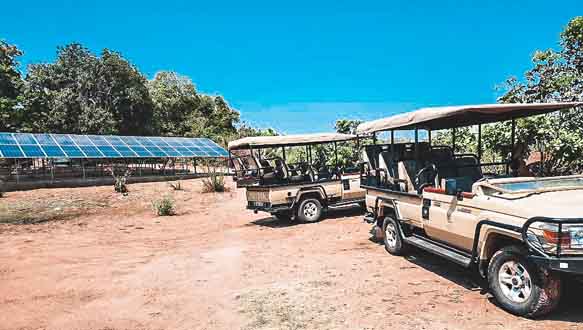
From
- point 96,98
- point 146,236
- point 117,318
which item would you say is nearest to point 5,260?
point 146,236

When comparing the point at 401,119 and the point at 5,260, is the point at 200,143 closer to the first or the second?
the point at 5,260

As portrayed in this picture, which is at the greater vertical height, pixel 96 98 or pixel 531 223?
pixel 96 98

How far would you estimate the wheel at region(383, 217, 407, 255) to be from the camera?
698 cm

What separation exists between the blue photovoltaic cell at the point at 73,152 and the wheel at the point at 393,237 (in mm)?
20087

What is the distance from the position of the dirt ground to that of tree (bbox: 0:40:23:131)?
2155 centimetres

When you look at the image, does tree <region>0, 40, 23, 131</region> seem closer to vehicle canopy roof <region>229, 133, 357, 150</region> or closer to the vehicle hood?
vehicle canopy roof <region>229, 133, 357, 150</region>

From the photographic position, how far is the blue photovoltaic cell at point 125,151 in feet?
79.8

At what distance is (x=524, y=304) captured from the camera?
4.18 meters

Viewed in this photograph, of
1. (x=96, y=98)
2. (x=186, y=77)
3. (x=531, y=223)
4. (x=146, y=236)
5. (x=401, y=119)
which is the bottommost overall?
(x=146, y=236)

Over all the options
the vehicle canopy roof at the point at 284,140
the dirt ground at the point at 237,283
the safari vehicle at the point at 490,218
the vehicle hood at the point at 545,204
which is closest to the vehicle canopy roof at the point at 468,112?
the safari vehicle at the point at 490,218

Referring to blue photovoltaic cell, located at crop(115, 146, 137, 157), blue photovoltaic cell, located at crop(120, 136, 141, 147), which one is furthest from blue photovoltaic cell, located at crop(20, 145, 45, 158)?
blue photovoltaic cell, located at crop(120, 136, 141, 147)

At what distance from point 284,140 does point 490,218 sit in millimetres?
7027

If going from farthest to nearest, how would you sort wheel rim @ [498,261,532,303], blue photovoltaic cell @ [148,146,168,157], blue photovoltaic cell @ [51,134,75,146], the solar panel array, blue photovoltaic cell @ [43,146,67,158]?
blue photovoltaic cell @ [148,146,168,157], blue photovoltaic cell @ [51,134,75,146], the solar panel array, blue photovoltaic cell @ [43,146,67,158], wheel rim @ [498,261,532,303]

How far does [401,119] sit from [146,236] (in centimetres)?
749
